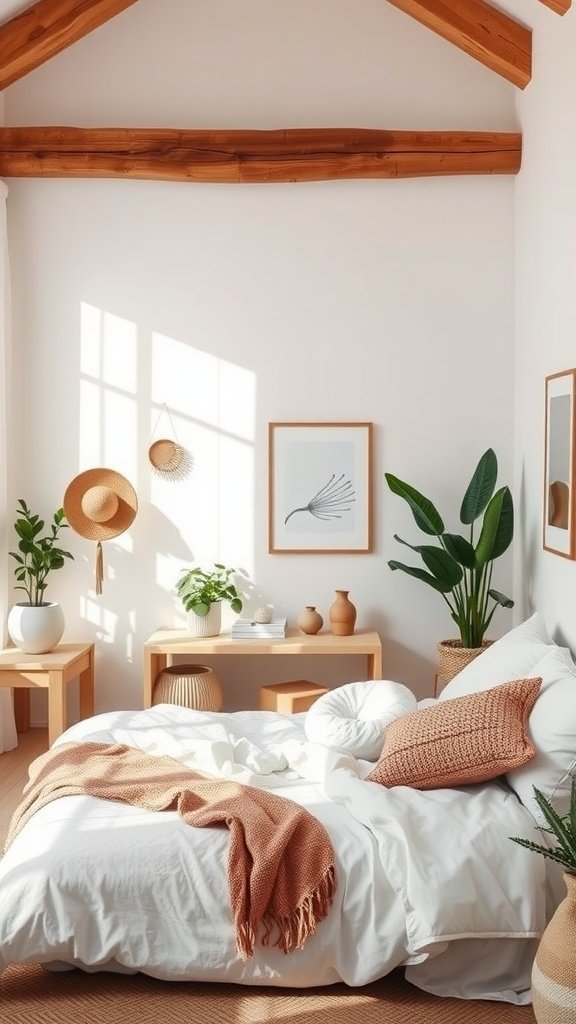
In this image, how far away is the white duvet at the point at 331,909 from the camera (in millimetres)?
2766

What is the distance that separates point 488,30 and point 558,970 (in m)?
4.20

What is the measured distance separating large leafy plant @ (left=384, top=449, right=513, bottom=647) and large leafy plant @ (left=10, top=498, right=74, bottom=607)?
167 cm

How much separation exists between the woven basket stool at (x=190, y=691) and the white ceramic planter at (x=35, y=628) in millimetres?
559

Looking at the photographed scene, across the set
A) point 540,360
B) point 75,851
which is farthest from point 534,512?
point 75,851

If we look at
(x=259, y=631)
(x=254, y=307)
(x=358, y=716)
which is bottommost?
(x=358, y=716)

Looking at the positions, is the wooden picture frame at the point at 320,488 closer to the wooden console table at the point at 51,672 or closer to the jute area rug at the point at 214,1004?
the wooden console table at the point at 51,672

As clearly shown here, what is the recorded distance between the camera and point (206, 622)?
17.0 feet

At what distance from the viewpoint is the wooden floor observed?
432cm

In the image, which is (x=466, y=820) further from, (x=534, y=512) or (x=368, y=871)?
(x=534, y=512)

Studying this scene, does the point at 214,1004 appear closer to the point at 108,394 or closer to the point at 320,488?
the point at 320,488

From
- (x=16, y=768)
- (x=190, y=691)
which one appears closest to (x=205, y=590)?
(x=190, y=691)

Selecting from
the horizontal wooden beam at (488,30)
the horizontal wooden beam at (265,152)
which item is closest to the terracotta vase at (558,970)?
the horizontal wooden beam at (265,152)

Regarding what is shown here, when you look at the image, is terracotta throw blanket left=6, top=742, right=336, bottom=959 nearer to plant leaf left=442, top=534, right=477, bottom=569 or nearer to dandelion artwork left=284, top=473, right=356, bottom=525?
plant leaf left=442, top=534, right=477, bottom=569

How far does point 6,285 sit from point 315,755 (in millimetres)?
3105
